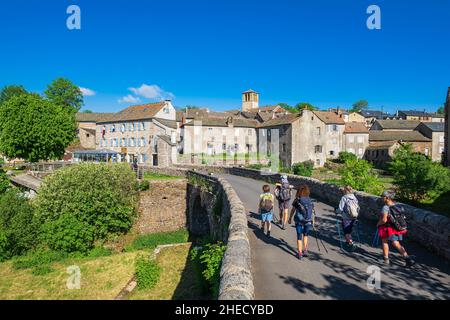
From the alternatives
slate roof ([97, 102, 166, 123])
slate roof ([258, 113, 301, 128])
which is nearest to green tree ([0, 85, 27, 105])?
slate roof ([97, 102, 166, 123])

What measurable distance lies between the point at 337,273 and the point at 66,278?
56.0 feet

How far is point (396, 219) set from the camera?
8.04 meters

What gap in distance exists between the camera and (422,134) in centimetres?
6631

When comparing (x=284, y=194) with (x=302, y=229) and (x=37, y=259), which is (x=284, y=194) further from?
(x=37, y=259)

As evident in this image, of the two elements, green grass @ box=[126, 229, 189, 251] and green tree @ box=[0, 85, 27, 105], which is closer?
green grass @ box=[126, 229, 189, 251]

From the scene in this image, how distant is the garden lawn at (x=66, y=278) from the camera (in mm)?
17406

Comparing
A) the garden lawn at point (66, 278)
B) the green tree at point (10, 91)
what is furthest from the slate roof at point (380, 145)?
the green tree at point (10, 91)

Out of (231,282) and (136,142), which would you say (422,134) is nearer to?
(136,142)

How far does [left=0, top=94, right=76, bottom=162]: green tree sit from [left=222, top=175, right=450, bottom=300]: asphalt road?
40.5 m

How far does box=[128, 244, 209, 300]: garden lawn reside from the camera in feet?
50.9

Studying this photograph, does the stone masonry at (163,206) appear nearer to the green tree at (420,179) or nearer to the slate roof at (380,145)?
the green tree at (420,179)

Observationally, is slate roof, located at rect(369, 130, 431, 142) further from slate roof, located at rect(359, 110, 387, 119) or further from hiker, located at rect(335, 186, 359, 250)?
hiker, located at rect(335, 186, 359, 250)

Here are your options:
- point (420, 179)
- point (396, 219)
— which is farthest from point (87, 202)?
point (396, 219)

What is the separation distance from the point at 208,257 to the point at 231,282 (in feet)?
12.6
